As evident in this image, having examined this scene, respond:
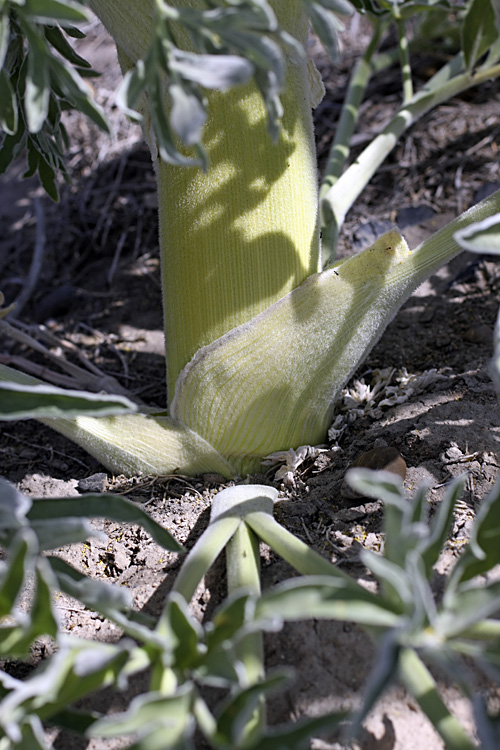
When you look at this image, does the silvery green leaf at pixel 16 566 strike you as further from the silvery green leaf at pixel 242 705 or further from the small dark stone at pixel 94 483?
the small dark stone at pixel 94 483

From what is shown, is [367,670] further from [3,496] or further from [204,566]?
[3,496]

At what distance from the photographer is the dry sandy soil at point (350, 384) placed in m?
0.90

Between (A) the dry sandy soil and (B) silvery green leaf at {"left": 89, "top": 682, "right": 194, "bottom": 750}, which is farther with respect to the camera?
(A) the dry sandy soil

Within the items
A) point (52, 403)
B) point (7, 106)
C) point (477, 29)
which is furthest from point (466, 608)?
point (477, 29)

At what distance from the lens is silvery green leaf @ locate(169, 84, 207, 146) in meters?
0.72

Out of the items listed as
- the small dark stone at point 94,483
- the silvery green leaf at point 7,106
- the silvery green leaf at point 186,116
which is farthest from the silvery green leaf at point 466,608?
the silvery green leaf at point 7,106

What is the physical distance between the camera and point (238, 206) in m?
1.15

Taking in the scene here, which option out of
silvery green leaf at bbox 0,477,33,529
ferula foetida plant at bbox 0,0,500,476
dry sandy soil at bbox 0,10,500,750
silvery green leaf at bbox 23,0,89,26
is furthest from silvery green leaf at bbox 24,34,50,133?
dry sandy soil at bbox 0,10,500,750

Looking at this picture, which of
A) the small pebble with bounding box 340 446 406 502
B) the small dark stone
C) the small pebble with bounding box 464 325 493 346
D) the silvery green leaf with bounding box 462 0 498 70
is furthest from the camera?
the small pebble with bounding box 464 325 493 346

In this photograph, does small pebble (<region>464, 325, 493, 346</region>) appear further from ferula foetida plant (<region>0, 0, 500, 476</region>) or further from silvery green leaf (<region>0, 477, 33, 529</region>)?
silvery green leaf (<region>0, 477, 33, 529</region>)

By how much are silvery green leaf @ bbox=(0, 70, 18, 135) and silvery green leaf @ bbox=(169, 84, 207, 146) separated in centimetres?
36

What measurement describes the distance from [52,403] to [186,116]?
38cm

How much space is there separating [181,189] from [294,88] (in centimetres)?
27

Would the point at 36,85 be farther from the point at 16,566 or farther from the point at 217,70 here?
the point at 16,566
